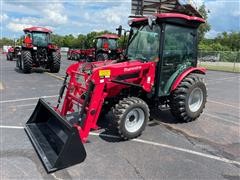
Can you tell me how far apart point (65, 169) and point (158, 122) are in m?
3.12

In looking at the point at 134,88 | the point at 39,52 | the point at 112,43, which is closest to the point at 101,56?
the point at 112,43

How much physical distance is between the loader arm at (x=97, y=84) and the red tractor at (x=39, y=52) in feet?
40.1

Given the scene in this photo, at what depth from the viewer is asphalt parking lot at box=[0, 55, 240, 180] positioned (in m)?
4.57

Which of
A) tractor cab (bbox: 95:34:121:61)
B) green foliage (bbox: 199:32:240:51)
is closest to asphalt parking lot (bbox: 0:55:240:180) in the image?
tractor cab (bbox: 95:34:121:61)

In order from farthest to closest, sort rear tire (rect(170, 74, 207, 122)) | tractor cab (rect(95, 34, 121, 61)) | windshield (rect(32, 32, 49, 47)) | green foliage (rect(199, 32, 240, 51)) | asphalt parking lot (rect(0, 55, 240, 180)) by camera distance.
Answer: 1. green foliage (rect(199, 32, 240, 51))
2. tractor cab (rect(95, 34, 121, 61))
3. windshield (rect(32, 32, 49, 47))
4. rear tire (rect(170, 74, 207, 122))
5. asphalt parking lot (rect(0, 55, 240, 180))

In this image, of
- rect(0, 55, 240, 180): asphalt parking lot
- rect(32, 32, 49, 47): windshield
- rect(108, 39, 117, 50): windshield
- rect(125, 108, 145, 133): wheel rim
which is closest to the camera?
rect(0, 55, 240, 180): asphalt parking lot

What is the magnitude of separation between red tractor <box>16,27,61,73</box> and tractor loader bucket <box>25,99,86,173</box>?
12334 mm

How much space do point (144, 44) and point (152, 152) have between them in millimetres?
2669

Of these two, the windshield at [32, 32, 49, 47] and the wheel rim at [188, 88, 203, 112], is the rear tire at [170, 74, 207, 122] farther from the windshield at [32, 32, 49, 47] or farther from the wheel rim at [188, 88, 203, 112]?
the windshield at [32, 32, 49, 47]

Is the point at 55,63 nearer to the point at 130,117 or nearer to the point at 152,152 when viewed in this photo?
the point at 130,117

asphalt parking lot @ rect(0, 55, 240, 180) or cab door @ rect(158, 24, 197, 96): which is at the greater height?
cab door @ rect(158, 24, 197, 96)

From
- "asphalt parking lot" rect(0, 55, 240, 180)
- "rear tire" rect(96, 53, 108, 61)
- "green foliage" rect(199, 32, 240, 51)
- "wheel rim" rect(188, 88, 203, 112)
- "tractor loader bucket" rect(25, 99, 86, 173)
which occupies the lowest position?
"asphalt parking lot" rect(0, 55, 240, 180)

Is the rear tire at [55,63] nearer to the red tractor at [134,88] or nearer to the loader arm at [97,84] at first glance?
the red tractor at [134,88]

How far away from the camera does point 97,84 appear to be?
216 inches
